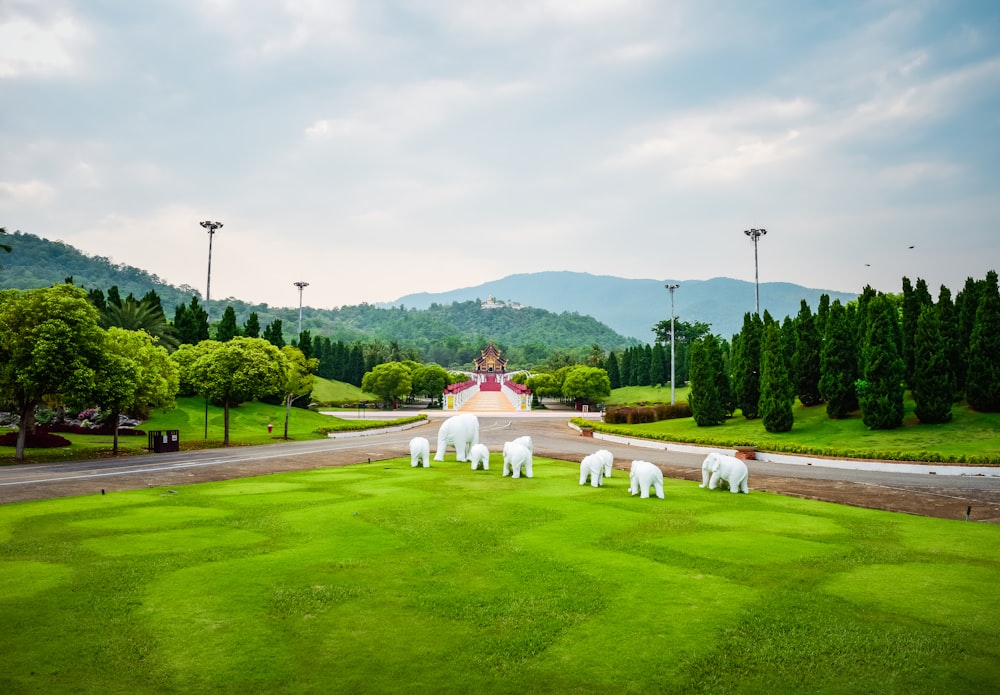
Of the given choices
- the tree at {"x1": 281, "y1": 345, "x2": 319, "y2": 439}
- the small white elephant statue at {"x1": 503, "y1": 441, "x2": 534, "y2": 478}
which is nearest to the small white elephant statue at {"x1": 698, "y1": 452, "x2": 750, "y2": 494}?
the small white elephant statue at {"x1": 503, "y1": 441, "x2": 534, "y2": 478}

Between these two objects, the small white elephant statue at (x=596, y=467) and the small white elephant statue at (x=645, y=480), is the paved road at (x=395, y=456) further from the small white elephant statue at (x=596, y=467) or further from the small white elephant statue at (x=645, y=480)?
the small white elephant statue at (x=645, y=480)

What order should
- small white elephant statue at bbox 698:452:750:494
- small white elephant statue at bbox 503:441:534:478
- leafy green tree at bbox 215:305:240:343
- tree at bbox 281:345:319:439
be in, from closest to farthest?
small white elephant statue at bbox 698:452:750:494 → small white elephant statue at bbox 503:441:534:478 → tree at bbox 281:345:319:439 → leafy green tree at bbox 215:305:240:343

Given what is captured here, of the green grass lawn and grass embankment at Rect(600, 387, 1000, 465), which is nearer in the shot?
the green grass lawn

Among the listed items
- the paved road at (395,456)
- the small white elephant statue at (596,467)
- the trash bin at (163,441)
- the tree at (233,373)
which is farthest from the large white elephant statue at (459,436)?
the tree at (233,373)

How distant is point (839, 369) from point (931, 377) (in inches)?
187

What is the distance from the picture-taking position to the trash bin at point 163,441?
27141 mm

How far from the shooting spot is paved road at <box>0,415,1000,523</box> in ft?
51.4

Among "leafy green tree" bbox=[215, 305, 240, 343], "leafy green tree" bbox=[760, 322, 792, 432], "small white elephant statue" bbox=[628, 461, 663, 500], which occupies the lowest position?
"small white elephant statue" bbox=[628, 461, 663, 500]

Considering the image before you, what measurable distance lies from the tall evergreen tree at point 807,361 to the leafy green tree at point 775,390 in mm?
5191

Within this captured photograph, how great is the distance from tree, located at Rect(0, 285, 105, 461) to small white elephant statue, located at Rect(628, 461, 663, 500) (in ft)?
64.8

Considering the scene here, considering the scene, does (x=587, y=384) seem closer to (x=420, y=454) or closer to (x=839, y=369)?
(x=839, y=369)

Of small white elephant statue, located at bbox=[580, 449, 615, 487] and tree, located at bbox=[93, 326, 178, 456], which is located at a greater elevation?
tree, located at bbox=[93, 326, 178, 456]

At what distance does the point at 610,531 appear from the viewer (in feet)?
36.9

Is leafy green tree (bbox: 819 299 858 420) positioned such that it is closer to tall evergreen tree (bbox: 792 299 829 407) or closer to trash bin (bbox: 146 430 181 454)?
tall evergreen tree (bbox: 792 299 829 407)
